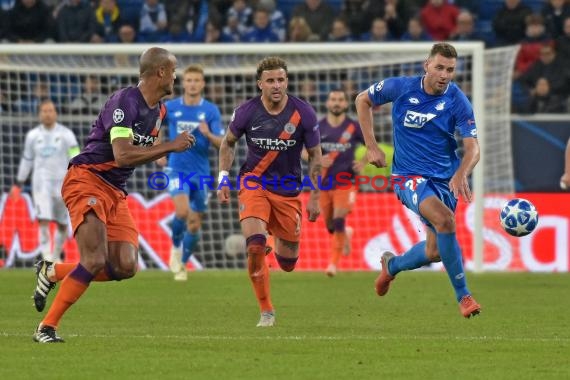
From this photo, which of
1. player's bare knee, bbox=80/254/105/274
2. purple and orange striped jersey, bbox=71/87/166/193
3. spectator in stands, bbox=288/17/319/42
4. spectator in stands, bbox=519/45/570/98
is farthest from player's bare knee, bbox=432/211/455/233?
spectator in stands, bbox=288/17/319/42

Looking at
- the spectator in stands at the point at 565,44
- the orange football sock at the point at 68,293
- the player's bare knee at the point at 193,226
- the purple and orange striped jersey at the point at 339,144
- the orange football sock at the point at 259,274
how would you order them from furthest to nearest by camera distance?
the spectator in stands at the point at 565,44 → the purple and orange striped jersey at the point at 339,144 → the player's bare knee at the point at 193,226 → the orange football sock at the point at 259,274 → the orange football sock at the point at 68,293

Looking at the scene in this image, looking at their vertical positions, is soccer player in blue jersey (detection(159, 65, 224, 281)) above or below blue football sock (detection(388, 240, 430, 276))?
above

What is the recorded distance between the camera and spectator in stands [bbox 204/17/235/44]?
23.7 m

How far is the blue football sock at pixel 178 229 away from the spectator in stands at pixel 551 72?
7.42 m

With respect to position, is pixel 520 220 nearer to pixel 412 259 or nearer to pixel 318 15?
pixel 412 259

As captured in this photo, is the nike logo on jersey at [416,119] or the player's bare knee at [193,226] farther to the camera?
the player's bare knee at [193,226]

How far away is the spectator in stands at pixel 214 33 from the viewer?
77.8ft

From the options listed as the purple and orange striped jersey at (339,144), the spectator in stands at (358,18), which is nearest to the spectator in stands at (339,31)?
the spectator in stands at (358,18)

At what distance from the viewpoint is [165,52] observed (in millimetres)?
10352

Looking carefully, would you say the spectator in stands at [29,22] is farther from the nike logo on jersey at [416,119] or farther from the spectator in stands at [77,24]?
the nike logo on jersey at [416,119]

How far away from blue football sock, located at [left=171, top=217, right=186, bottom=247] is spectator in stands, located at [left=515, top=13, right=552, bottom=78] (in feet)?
25.3

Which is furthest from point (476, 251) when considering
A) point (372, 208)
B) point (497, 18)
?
point (497, 18)

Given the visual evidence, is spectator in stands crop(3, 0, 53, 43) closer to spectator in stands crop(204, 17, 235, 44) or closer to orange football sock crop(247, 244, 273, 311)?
spectator in stands crop(204, 17, 235, 44)

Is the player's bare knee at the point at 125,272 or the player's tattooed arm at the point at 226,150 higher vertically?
the player's tattooed arm at the point at 226,150
